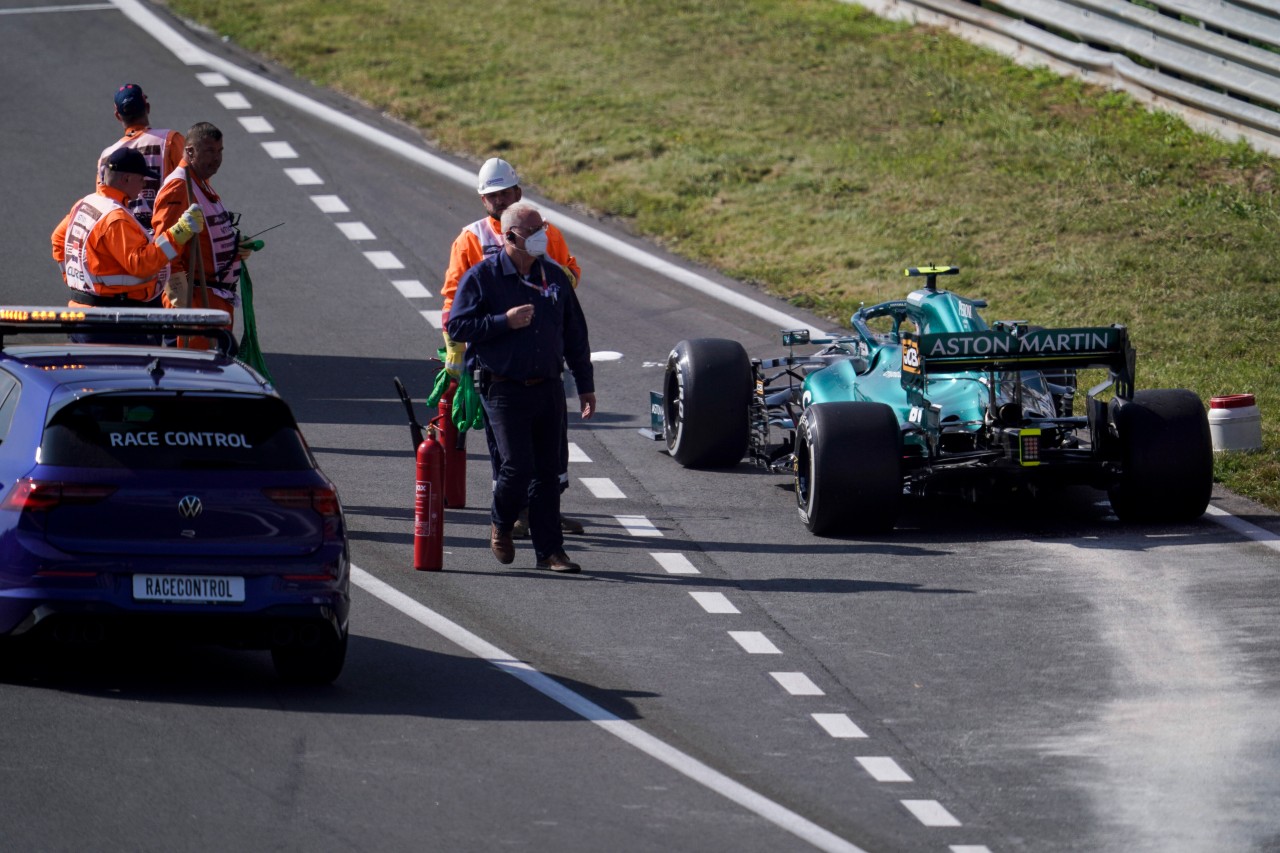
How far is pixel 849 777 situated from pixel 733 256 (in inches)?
493

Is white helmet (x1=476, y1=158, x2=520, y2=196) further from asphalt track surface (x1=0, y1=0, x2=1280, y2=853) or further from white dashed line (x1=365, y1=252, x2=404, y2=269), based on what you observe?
white dashed line (x1=365, y1=252, x2=404, y2=269)

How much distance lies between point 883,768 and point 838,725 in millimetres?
624

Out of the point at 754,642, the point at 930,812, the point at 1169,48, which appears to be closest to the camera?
the point at 930,812

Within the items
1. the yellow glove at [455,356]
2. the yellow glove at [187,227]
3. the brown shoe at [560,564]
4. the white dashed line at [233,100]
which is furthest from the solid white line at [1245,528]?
the white dashed line at [233,100]

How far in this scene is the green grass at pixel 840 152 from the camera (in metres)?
20.2

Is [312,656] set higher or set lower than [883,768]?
higher

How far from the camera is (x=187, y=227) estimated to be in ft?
42.5

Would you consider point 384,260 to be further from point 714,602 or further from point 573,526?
point 714,602

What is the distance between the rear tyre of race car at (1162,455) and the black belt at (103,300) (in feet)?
19.2

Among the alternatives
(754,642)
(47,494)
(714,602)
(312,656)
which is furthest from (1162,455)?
(47,494)

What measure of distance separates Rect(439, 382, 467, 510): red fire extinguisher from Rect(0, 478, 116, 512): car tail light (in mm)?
3974

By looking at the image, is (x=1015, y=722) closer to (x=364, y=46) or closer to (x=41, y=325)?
(x=41, y=325)

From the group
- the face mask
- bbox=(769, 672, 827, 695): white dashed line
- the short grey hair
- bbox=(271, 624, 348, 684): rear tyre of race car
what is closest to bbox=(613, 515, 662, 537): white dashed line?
the face mask

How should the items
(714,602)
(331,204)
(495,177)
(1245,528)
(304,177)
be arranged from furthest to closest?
(304,177) < (331,204) < (1245,528) < (495,177) < (714,602)
